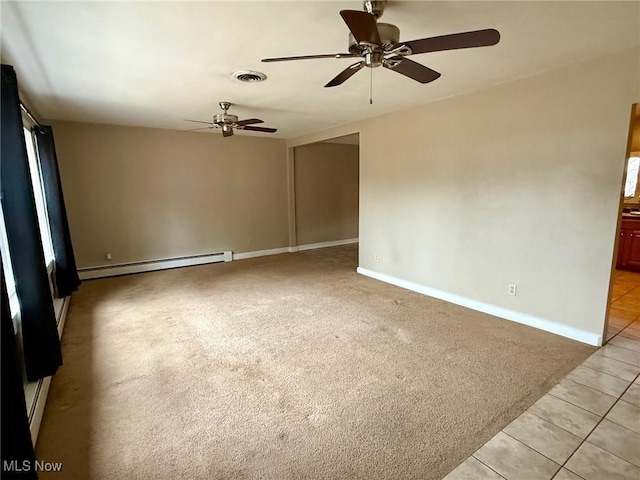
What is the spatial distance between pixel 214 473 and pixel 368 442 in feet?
2.71

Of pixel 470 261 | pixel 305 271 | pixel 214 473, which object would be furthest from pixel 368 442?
pixel 305 271

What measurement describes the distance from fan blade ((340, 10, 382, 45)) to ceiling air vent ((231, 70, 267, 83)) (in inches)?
59.6

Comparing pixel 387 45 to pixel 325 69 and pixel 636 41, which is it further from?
pixel 636 41

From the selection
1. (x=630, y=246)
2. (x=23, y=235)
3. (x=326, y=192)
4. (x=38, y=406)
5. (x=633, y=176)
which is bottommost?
(x=38, y=406)

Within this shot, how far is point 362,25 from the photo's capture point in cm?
160

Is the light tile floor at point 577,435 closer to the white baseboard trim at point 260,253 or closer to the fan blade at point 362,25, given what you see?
the fan blade at point 362,25

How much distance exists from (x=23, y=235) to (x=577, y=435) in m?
3.72

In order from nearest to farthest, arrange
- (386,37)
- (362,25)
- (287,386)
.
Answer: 1. (362,25)
2. (386,37)
3. (287,386)

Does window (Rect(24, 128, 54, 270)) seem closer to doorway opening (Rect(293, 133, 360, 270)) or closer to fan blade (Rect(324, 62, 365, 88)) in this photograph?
fan blade (Rect(324, 62, 365, 88))

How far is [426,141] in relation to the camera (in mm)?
4172

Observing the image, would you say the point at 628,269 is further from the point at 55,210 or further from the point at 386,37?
the point at 55,210

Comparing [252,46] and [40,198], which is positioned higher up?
[252,46]

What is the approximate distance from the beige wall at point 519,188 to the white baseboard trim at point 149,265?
348 cm

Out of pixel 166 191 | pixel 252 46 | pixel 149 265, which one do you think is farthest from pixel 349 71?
pixel 149 265
